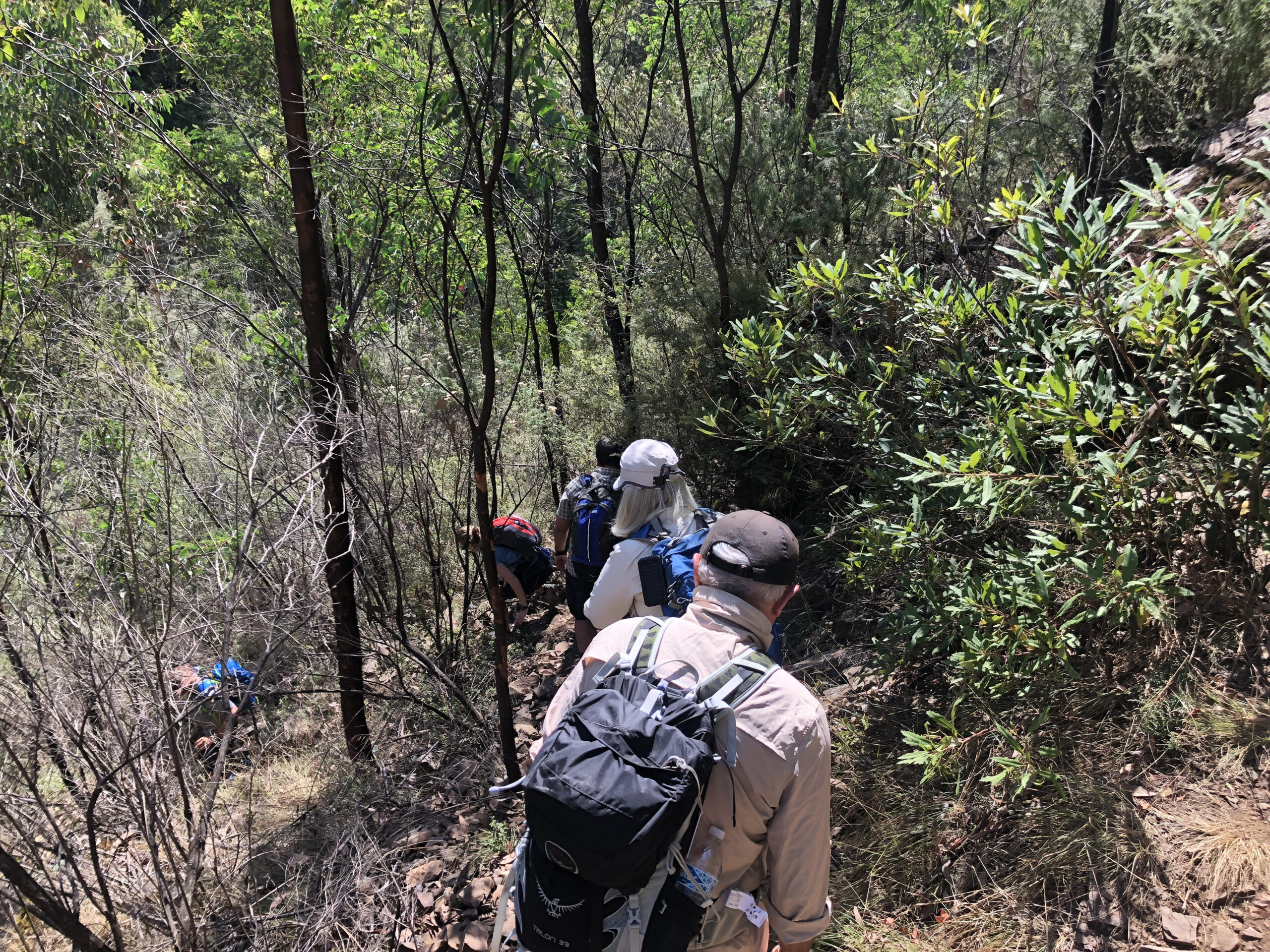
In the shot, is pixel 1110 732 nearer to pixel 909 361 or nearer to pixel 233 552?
pixel 909 361

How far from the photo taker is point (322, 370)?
4141 millimetres

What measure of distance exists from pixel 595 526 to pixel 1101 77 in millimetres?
5552

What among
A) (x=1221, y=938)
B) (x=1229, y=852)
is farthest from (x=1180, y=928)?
(x=1229, y=852)

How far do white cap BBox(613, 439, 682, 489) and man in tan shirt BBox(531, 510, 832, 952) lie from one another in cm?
148

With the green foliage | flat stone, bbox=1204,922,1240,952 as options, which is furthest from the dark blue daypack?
flat stone, bbox=1204,922,1240,952

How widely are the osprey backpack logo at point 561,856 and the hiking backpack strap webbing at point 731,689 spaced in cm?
40

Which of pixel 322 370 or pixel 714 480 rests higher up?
pixel 322 370

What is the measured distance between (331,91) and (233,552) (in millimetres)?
7849

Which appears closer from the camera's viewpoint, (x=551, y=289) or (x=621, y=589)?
Result: (x=621, y=589)

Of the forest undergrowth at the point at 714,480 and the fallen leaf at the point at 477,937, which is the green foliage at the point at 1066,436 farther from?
the fallen leaf at the point at 477,937

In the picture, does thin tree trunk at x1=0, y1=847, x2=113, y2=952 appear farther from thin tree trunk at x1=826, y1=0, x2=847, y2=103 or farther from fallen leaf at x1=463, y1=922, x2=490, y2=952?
thin tree trunk at x1=826, y1=0, x2=847, y2=103

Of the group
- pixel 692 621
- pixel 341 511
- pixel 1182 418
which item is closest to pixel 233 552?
pixel 341 511

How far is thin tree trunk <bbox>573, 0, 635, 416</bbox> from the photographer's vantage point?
23.9 ft

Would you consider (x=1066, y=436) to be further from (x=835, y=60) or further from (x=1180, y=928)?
(x=835, y=60)
